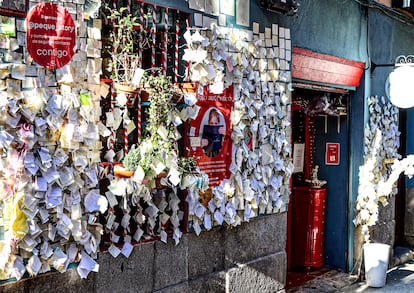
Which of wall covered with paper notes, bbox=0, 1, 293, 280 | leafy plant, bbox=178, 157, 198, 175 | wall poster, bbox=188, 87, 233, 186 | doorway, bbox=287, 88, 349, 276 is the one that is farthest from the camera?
doorway, bbox=287, 88, 349, 276

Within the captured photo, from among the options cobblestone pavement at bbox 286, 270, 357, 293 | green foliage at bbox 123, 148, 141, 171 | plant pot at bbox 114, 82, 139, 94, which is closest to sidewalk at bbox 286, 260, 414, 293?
cobblestone pavement at bbox 286, 270, 357, 293

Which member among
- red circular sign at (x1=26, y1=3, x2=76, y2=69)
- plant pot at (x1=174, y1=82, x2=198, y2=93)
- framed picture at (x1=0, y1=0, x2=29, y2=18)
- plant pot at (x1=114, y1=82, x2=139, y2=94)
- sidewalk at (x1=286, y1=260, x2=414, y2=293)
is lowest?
sidewalk at (x1=286, y1=260, x2=414, y2=293)

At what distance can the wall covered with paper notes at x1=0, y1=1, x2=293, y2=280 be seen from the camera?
4367 millimetres

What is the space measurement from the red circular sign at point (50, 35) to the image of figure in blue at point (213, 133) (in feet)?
6.10

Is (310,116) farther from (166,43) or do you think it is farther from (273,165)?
(166,43)

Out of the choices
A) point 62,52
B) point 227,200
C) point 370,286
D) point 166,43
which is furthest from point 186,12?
point 370,286

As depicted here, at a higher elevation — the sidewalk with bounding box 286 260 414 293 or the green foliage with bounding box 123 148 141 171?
the green foliage with bounding box 123 148 141 171

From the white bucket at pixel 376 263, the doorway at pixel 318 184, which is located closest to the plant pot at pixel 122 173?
the doorway at pixel 318 184

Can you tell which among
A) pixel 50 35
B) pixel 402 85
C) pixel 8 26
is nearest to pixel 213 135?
pixel 50 35

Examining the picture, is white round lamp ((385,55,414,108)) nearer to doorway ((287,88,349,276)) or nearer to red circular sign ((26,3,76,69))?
doorway ((287,88,349,276))

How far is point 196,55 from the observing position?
5.81 meters

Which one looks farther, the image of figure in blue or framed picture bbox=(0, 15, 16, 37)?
the image of figure in blue

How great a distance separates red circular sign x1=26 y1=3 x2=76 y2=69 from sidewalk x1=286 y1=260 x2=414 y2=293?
475 centimetres

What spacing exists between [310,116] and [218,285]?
3.67 metres
